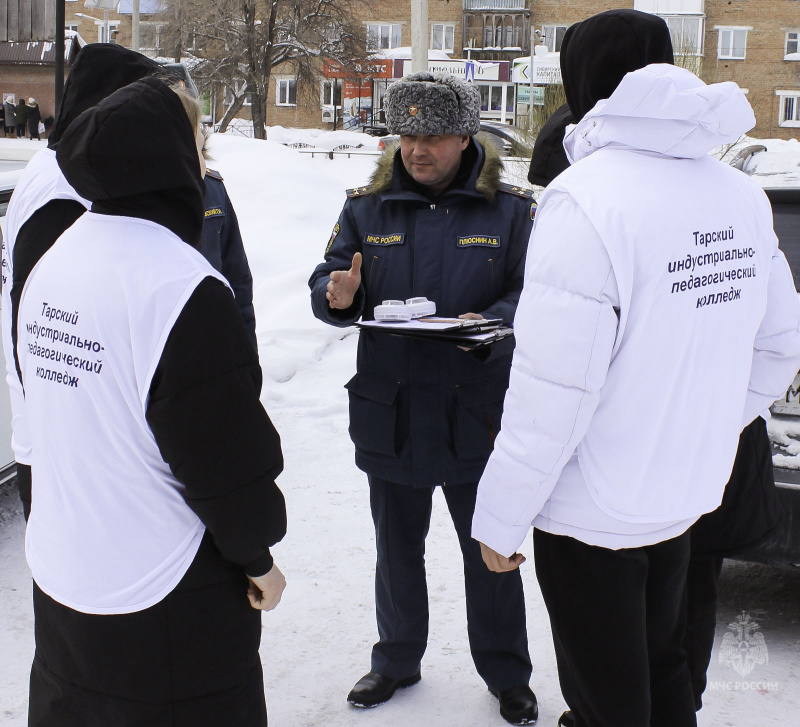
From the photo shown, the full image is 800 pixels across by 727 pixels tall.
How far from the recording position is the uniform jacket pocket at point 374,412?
9.55 feet

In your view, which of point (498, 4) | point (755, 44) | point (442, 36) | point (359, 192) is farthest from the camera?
point (442, 36)

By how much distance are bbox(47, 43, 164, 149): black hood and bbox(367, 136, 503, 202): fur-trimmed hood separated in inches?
30.0

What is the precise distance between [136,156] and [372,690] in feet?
6.48

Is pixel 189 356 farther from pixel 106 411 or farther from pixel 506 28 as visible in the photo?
pixel 506 28

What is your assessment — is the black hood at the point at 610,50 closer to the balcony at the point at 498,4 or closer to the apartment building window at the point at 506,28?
the apartment building window at the point at 506,28

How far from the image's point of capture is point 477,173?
2.95 meters

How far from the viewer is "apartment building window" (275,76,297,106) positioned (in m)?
49.3

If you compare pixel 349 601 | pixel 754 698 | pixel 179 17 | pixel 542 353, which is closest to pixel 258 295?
pixel 349 601

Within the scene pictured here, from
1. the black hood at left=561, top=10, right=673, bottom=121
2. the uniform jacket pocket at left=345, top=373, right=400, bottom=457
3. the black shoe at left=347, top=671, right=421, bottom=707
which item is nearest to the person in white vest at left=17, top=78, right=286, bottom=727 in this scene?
the black hood at left=561, top=10, right=673, bottom=121

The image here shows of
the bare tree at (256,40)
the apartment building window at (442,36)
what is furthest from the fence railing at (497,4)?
the bare tree at (256,40)

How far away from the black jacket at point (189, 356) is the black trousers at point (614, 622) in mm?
682

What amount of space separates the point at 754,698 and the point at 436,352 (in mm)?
1527

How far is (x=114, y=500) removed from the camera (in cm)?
175

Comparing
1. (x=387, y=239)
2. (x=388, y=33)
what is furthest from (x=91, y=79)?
(x=388, y=33)
